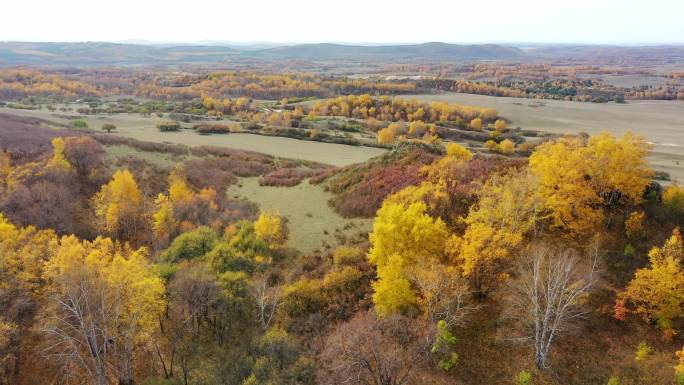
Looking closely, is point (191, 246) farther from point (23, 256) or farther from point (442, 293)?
point (442, 293)

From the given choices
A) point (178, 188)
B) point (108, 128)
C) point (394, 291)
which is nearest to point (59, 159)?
point (178, 188)

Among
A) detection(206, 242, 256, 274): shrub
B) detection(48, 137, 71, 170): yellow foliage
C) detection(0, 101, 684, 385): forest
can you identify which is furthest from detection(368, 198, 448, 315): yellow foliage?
detection(48, 137, 71, 170): yellow foliage

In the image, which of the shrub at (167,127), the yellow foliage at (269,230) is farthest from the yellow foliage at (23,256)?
the shrub at (167,127)

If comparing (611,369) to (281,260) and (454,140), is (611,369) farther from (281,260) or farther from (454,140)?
(454,140)

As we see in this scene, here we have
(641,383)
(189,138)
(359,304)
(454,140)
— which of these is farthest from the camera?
(454,140)

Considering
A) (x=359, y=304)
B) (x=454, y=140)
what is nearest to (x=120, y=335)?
(x=359, y=304)

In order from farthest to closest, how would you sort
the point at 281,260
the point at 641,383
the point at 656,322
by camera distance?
the point at 281,260, the point at 656,322, the point at 641,383

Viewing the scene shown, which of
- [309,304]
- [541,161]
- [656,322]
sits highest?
[541,161]
